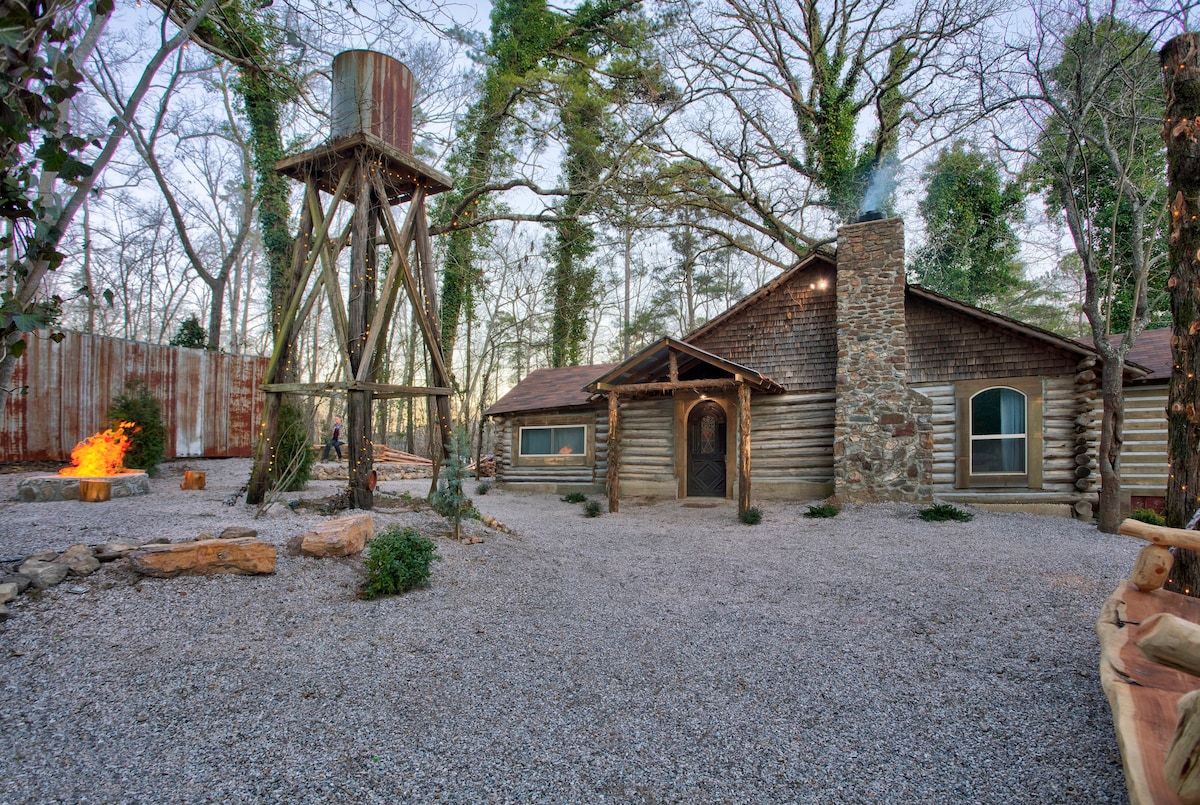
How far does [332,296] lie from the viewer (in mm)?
7621

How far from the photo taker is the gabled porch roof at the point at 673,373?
11164mm

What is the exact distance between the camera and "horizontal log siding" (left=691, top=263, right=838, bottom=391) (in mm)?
12758

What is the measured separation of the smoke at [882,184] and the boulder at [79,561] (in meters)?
18.4

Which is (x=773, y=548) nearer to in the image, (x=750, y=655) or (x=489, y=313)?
(x=750, y=655)

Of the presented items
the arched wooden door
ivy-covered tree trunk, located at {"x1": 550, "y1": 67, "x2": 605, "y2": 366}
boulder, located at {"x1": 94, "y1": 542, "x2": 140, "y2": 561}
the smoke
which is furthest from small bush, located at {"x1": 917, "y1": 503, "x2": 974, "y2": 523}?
boulder, located at {"x1": 94, "y1": 542, "x2": 140, "y2": 561}

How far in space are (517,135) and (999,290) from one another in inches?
630

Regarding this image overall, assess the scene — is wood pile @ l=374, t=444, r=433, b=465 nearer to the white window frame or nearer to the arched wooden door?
the white window frame

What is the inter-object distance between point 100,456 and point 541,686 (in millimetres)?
9779

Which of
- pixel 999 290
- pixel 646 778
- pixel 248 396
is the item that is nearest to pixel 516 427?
pixel 248 396

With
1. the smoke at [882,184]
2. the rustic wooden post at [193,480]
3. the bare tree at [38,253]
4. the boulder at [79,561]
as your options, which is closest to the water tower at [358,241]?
the rustic wooden post at [193,480]

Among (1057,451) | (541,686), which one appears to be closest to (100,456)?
(541,686)

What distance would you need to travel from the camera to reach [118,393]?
43.9 feet

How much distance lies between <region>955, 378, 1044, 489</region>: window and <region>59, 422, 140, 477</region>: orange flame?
1522 centimetres

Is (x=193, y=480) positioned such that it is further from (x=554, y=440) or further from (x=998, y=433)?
(x=998, y=433)
